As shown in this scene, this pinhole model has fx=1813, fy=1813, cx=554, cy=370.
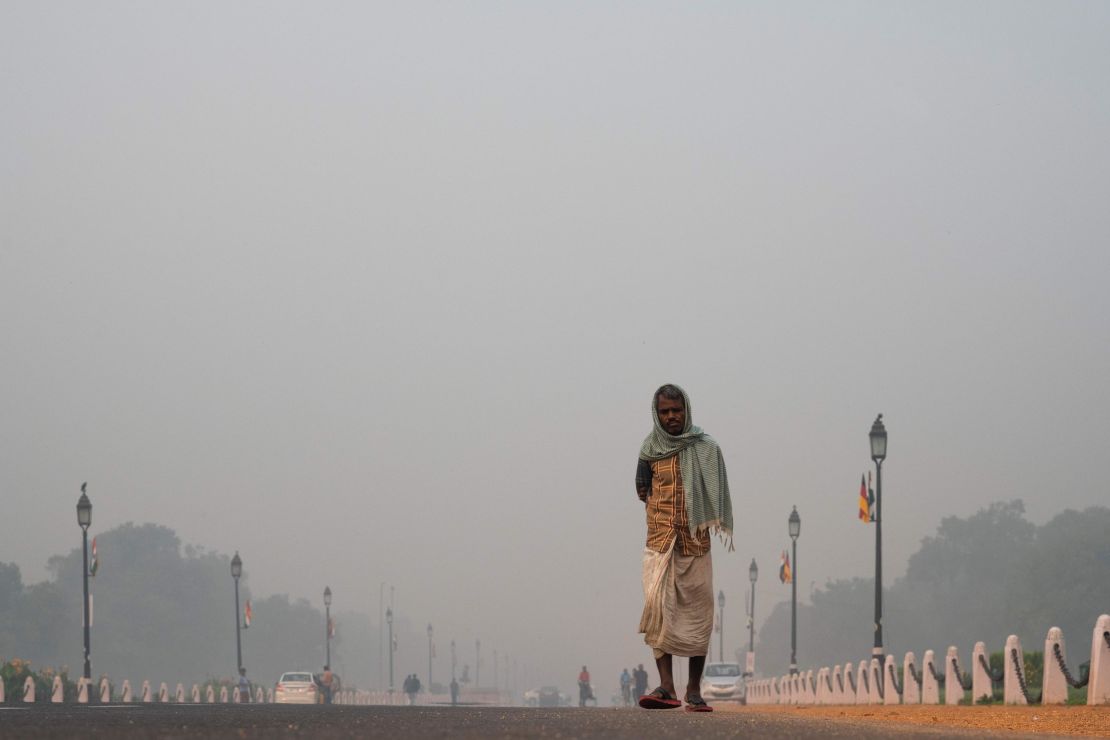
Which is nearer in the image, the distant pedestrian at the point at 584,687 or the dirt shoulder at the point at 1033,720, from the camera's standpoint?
the dirt shoulder at the point at 1033,720

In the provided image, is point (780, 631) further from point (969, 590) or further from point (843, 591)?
point (969, 590)

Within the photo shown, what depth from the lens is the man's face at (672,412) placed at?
12227mm

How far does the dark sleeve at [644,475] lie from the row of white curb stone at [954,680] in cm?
745

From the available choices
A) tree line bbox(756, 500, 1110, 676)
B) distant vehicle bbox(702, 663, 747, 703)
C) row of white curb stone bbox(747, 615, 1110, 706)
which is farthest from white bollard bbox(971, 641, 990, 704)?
tree line bbox(756, 500, 1110, 676)

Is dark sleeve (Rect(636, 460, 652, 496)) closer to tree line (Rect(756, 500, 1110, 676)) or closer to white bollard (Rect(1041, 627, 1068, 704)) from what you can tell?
white bollard (Rect(1041, 627, 1068, 704))

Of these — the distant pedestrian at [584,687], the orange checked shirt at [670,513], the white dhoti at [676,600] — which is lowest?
the distant pedestrian at [584,687]

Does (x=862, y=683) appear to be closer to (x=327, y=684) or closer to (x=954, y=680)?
(x=954, y=680)

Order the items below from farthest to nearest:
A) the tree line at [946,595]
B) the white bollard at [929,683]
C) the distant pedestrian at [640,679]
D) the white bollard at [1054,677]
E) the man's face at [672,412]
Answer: the tree line at [946,595] < the distant pedestrian at [640,679] < the white bollard at [929,683] < the white bollard at [1054,677] < the man's face at [672,412]

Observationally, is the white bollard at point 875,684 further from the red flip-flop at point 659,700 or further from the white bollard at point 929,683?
the red flip-flop at point 659,700

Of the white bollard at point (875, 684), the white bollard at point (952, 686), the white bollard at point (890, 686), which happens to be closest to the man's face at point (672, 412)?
the white bollard at point (952, 686)

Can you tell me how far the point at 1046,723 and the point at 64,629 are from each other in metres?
112

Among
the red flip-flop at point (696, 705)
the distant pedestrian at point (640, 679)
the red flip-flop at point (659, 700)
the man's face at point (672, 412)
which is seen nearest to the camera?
the man's face at point (672, 412)

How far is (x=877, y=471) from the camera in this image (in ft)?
117

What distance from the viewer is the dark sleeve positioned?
1261 cm
